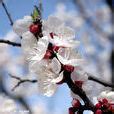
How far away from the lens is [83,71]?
127 centimetres

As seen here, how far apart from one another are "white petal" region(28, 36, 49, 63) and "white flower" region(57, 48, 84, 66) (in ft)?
0.17

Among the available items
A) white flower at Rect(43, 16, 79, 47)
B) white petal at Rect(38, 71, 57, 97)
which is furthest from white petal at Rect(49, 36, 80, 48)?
white petal at Rect(38, 71, 57, 97)

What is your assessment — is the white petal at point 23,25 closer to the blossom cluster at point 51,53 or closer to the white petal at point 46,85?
the blossom cluster at point 51,53

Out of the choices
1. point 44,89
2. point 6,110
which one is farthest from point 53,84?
point 6,110

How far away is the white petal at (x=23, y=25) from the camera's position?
4.33ft

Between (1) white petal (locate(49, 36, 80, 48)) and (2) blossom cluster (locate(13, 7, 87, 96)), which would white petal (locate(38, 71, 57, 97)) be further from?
(1) white petal (locate(49, 36, 80, 48))

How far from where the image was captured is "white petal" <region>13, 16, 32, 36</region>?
1.32 meters

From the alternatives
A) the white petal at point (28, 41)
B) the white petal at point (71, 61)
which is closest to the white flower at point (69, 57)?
the white petal at point (71, 61)

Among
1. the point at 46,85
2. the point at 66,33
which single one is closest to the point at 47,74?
the point at 46,85

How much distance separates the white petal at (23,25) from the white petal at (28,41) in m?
0.05

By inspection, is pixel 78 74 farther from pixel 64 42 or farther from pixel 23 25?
pixel 23 25

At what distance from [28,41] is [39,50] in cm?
7

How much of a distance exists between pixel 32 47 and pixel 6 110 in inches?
32.0

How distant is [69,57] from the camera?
3.96 ft
